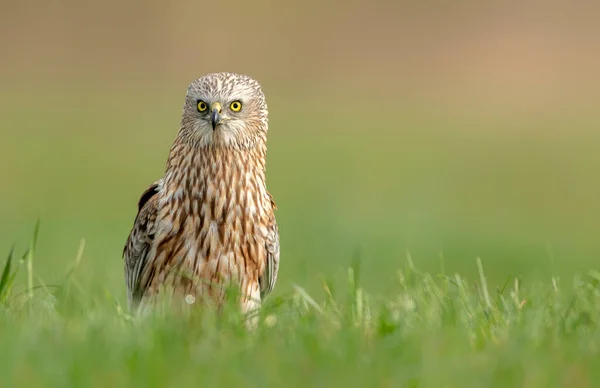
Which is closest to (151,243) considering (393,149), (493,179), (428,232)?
(428,232)

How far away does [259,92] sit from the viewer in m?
7.82

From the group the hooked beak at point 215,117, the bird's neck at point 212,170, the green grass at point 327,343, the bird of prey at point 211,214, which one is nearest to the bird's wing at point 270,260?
the bird of prey at point 211,214

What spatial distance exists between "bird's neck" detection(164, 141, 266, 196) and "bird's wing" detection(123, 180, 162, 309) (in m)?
0.19

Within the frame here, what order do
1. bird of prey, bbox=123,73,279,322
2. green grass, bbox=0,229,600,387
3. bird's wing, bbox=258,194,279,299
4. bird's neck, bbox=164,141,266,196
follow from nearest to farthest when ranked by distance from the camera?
green grass, bbox=0,229,600,387 < bird of prey, bbox=123,73,279,322 < bird's neck, bbox=164,141,266,196 < bird's wing, bbox=258,194,279,299

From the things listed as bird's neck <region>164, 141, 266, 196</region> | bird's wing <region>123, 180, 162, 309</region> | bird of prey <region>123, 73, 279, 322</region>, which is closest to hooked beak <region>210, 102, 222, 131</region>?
bird of prey <region>123, 73, 279, 322</region>

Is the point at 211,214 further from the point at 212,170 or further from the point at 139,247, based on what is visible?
the point at 139,247

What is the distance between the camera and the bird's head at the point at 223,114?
292 inches

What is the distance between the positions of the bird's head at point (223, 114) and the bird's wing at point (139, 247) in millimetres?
443

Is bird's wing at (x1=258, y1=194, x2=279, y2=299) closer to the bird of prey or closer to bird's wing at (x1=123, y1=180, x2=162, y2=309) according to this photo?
the bird of prey

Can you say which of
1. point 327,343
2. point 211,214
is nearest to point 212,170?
point 211,214

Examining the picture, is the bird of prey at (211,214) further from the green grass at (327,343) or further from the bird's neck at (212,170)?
the green grass at (327,343)

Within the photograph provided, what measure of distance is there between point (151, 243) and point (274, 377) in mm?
2928

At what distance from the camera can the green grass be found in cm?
447

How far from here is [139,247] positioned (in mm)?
7363
